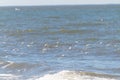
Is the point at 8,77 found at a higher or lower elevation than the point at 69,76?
higher

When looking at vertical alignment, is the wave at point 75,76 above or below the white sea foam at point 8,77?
below

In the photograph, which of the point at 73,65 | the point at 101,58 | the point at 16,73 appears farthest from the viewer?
the point at 101,58

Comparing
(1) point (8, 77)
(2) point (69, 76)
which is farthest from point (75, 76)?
(1) point (8, 77)

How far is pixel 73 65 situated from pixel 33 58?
2651 mm

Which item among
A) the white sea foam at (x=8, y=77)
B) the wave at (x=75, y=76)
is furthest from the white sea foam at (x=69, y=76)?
the white sea foam at (x=8, y=77)

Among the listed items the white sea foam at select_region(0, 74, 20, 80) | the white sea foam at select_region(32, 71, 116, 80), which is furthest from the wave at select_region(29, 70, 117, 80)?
the white sea foam at select_region(0, 74, 20, 80)

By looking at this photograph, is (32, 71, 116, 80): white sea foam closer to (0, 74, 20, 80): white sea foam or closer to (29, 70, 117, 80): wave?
(29, 70, 117, 80): wave

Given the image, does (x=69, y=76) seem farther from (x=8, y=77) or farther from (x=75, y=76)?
(x=8, y=77)

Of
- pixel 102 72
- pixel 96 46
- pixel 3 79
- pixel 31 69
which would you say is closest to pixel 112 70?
pixel 102 72

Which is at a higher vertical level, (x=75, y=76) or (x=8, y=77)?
(x=8, y=77)

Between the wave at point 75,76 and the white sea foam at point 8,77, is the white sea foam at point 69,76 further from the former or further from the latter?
the white sea foam at point 8,77

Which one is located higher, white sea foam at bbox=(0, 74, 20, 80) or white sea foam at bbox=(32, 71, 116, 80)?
white sea foam at bbox=(0, 74, 20, 80)

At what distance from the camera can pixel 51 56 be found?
66.3 ft

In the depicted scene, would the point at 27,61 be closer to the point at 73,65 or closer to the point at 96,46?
the point at 73,65
